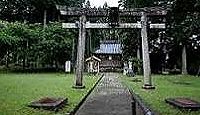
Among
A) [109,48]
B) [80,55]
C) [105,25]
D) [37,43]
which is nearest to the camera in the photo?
[80,55]

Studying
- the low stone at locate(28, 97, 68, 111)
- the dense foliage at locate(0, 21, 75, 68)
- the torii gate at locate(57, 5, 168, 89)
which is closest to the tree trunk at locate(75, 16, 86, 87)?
the torii gate at locate(57, 5, 168, 89)

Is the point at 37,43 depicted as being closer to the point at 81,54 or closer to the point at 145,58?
the point at 81,54

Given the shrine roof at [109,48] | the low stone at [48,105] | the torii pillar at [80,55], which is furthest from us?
the shrine roof at [109,48]

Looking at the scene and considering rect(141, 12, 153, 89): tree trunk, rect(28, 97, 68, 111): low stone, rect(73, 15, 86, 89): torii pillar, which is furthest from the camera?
rect(141, 12, 153, 89): tree trunk

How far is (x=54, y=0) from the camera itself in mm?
62219

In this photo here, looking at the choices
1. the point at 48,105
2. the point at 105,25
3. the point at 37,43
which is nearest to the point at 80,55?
the point at 105,25

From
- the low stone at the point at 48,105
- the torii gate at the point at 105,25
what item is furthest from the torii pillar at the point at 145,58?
the low stone at the point at 48,105

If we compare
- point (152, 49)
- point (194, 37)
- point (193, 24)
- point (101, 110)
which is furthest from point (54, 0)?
point (101, 110)

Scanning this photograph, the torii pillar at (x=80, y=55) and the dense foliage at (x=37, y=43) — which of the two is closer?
the torii pillar at (x=80, y=55)

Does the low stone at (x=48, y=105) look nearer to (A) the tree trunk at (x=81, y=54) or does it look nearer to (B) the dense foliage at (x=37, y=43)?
(A) the tree trunk at (x=81, y=54)

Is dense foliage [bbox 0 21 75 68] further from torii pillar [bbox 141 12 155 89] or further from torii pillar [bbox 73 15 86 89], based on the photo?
torii pillar [bbox 141 12 155 89]

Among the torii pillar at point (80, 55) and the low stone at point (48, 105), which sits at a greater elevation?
the torii pillar at point (80, 55)

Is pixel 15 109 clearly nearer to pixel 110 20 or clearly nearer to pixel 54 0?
pixel 110 20

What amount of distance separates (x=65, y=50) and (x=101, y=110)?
3961cm
